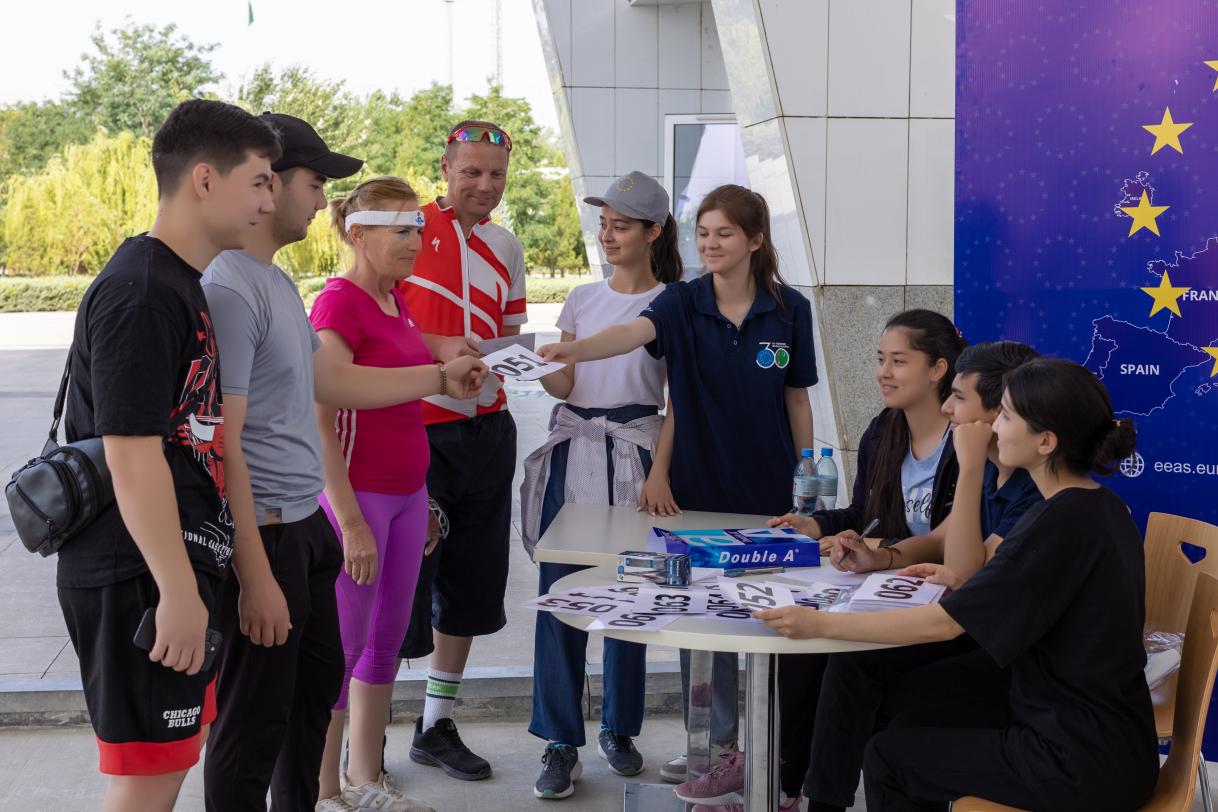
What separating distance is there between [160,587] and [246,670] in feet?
1.63

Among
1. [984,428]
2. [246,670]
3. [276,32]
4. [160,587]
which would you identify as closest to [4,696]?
[246,670]

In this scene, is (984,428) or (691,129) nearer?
(984,428)

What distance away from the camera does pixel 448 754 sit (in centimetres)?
379

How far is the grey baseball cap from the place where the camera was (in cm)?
361

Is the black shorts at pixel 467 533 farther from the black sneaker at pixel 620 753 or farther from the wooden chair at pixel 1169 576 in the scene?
the wooden chair at pixel 1169 576

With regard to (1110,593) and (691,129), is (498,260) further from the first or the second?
(691,129)

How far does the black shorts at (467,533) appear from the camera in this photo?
3646mm

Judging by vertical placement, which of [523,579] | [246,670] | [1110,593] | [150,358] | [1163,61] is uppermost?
[1163,61]

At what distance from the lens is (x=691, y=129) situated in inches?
432

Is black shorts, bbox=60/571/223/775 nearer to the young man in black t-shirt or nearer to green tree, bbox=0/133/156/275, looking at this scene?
the young man in black t-shirt

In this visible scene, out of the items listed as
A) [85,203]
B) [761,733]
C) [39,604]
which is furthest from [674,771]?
[85,203]

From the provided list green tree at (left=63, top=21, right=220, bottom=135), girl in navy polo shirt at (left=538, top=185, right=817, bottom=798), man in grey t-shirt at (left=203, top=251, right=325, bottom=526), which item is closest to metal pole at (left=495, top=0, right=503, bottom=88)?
green tree at (left=63, top=21, right=220, bottom=135)

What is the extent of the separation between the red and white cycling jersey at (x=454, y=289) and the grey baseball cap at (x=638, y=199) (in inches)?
14.9

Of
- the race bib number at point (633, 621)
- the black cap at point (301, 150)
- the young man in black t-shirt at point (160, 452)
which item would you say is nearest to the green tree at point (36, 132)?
the black cap at point (301, 150)
